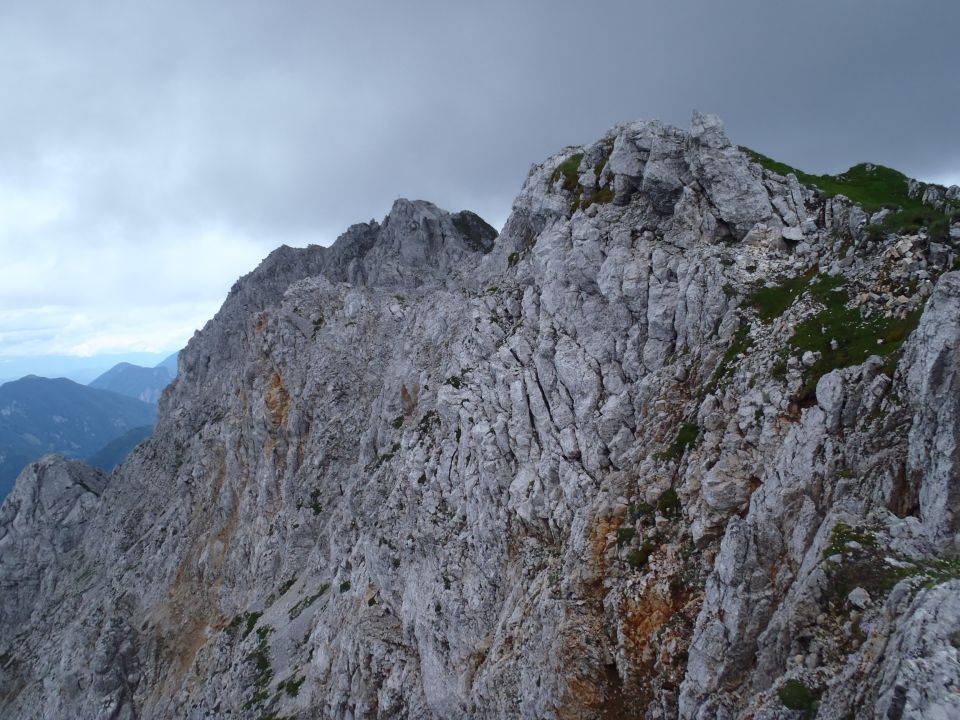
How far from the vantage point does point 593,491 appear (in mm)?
26359

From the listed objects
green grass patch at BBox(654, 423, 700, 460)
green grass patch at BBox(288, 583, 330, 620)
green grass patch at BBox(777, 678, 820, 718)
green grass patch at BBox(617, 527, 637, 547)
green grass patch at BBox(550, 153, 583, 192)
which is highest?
green grass patch at BBox(550, 153, 583, 192)

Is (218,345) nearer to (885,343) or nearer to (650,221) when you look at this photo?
(650,221)

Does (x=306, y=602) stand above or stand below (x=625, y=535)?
below

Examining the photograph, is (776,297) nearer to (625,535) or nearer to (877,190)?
(625,535)

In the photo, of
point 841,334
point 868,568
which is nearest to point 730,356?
point 841,334

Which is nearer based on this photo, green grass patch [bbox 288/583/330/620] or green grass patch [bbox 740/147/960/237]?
green grass patch [bbox 740/147/960/237]

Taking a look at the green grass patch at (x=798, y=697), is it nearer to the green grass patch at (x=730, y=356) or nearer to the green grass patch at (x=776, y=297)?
the green grass patch at (x=730, y=356)

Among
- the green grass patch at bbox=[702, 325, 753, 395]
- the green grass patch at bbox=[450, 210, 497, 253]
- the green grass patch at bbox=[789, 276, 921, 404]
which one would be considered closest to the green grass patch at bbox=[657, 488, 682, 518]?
the green grass patch at bbox=[702, 325, 753, 395]

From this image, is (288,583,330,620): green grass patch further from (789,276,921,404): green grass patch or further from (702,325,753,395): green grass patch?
(789,276,921,404): green grass patch

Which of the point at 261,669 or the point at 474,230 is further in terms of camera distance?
the point at 474,230

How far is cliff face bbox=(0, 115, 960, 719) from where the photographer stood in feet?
45.8

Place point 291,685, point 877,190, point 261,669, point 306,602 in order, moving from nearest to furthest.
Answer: point 877,190 < point 291,685 < point 261,669 < point 306,602

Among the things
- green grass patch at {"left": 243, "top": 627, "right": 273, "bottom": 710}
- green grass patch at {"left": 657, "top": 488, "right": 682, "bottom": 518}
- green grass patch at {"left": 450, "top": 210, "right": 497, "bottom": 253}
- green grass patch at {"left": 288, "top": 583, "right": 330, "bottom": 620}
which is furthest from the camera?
green grass patch at {"left": 450, "top": 210, "right": 497, "bottom": 253}

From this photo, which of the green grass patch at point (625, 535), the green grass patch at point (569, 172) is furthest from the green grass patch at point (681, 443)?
the green grass patch at point (569, 172)
